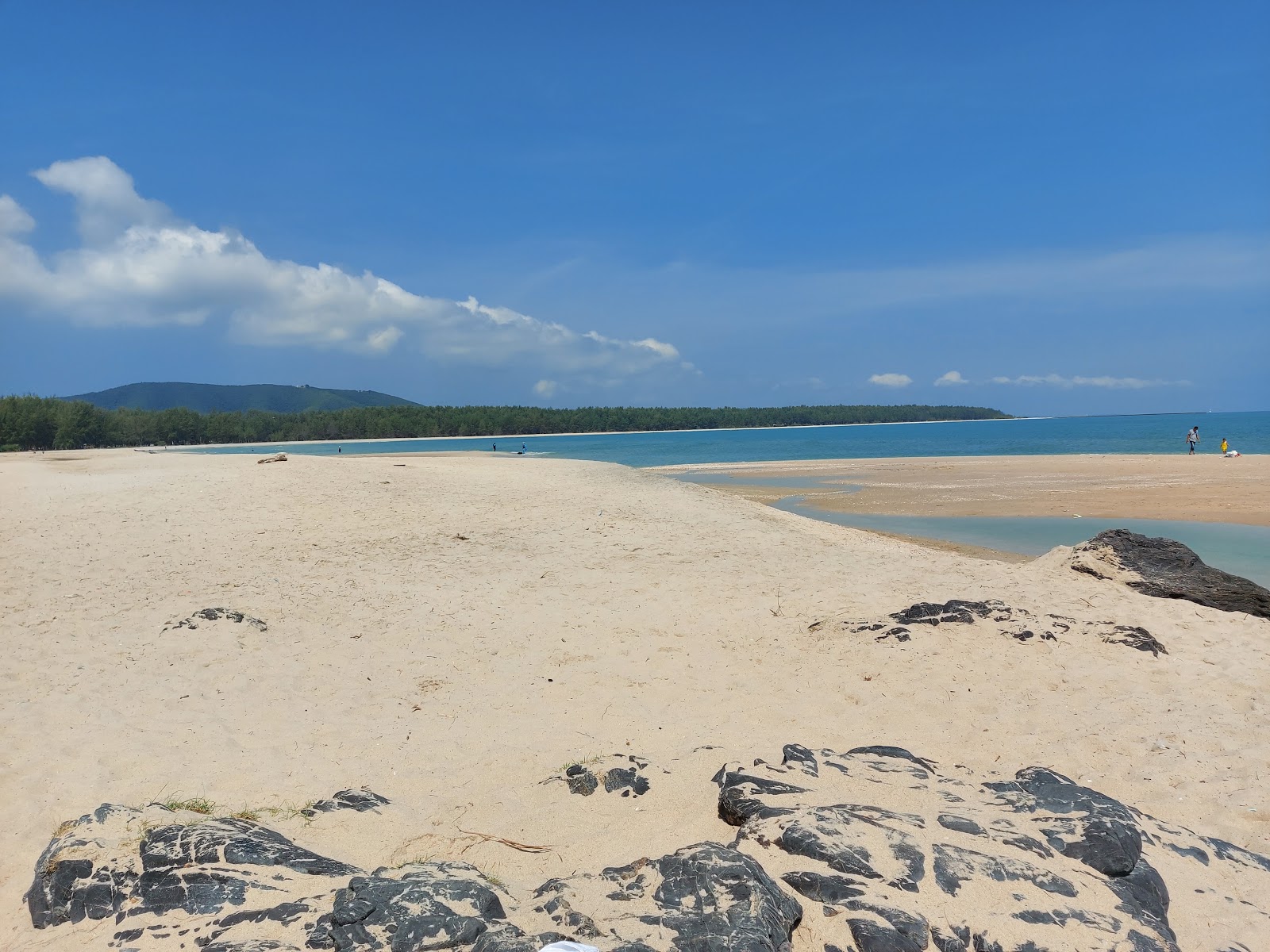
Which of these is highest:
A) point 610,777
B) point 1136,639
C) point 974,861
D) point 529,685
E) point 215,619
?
point 974,861

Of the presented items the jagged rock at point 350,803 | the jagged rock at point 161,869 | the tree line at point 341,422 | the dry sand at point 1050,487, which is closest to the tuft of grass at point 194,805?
the jagged rock at point 161,869

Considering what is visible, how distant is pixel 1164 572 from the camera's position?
979 centimetres

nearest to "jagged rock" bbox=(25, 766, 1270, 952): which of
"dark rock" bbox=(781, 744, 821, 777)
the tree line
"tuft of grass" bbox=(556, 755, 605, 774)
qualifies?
"dark rock" bbox=(781, 744, 821, 777)

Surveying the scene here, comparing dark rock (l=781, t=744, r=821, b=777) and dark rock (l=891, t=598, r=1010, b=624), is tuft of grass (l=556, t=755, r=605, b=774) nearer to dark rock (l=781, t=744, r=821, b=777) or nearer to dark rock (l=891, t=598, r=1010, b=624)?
dark rock (l=781, t=744, r=821, b=777)

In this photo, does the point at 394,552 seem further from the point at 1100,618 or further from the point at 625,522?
the point at 1100,618

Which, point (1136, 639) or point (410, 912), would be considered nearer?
point (410, 912)

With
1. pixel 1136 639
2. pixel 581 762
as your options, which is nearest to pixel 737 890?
pixel 581 762

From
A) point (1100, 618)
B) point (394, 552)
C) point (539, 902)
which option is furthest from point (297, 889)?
point (394, 552)

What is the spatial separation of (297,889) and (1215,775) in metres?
6.12

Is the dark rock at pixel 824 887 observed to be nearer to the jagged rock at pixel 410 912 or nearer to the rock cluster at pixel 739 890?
the rock cluster at pixel 739 890

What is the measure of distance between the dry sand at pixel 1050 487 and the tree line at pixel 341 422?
64.7 metres

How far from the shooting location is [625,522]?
51.1 feet

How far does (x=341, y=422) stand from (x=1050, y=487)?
116342mm

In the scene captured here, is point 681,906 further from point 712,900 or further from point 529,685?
point 529,685
